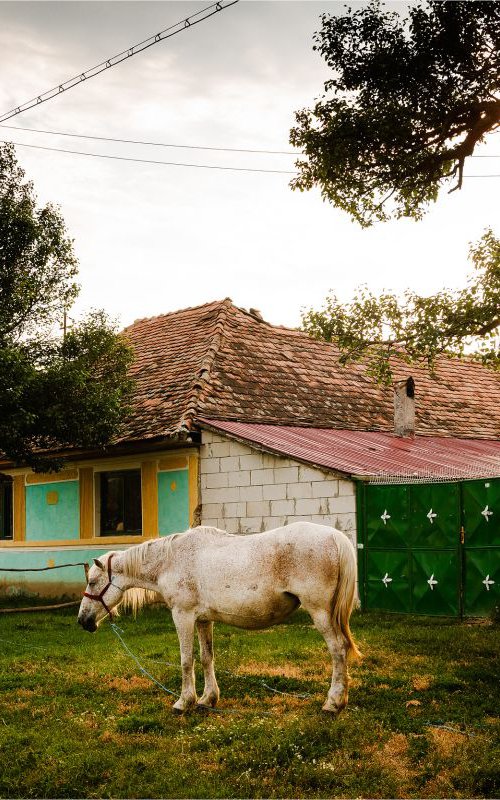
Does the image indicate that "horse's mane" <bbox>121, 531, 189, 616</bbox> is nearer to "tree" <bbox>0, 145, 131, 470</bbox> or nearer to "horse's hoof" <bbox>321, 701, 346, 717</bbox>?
"horse's hoof" <bbox>321, 701, 346, 717</bbox>

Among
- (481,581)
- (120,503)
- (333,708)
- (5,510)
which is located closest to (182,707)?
(333,708)

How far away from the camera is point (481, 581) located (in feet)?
38.7

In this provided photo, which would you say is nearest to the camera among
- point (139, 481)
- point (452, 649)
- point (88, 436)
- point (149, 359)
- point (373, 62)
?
point (452, 649)

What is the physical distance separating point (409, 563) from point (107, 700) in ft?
19.7

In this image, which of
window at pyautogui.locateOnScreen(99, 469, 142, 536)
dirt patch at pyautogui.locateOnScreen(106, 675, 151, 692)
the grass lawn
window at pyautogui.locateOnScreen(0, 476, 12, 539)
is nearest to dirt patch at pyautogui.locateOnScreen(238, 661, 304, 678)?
the grass lawn

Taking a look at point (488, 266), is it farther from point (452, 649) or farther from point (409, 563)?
point (452, 649)

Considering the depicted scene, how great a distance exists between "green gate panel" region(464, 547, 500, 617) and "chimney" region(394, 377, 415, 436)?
6.37 metres

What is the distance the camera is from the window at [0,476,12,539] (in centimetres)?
1980

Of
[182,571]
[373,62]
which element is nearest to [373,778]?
[182,571]

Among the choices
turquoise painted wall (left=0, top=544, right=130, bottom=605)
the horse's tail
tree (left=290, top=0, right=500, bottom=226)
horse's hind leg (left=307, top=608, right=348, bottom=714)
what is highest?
tree (left=290, top=0, right=500, bottom=226)

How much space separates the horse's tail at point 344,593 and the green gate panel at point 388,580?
232 inches

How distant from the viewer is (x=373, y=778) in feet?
18.6

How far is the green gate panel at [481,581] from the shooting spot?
38.1 ft

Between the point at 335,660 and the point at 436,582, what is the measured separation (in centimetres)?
577
